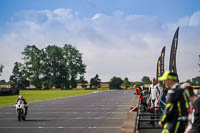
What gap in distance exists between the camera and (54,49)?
128750 mm

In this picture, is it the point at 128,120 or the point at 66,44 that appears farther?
the point at 66,44

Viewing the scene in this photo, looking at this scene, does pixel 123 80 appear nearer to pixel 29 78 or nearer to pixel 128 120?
pixel 29 78

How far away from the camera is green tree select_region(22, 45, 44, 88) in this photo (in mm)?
121250

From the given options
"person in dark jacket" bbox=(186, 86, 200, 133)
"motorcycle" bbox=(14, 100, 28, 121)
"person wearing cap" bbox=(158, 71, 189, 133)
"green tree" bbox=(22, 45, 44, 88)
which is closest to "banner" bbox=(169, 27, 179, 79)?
"motorcycle" bbox=(14, 100, 28, 121)

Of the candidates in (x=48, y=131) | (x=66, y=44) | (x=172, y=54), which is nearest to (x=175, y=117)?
(x=48, y=131)

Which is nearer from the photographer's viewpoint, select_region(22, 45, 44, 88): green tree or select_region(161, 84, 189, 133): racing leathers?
select_region(161, 84, 189, 133): racing leathers

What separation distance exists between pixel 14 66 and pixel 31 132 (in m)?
143

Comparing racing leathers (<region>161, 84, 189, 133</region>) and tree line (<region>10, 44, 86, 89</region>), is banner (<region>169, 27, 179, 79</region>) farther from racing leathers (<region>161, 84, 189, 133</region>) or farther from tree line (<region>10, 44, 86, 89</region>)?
tree line (<region>10, 44, 86, 89</region>)

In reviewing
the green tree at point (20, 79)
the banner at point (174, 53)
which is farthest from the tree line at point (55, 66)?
the banner at point (174, 53)

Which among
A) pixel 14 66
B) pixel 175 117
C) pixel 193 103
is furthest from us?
pixel 14 66

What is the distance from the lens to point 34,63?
121 meters

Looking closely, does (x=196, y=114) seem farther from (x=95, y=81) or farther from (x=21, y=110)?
(x=95, y=81)

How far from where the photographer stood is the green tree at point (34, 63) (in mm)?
121250

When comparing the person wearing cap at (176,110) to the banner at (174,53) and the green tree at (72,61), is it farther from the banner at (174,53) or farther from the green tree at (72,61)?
the green tree at (72,61)
